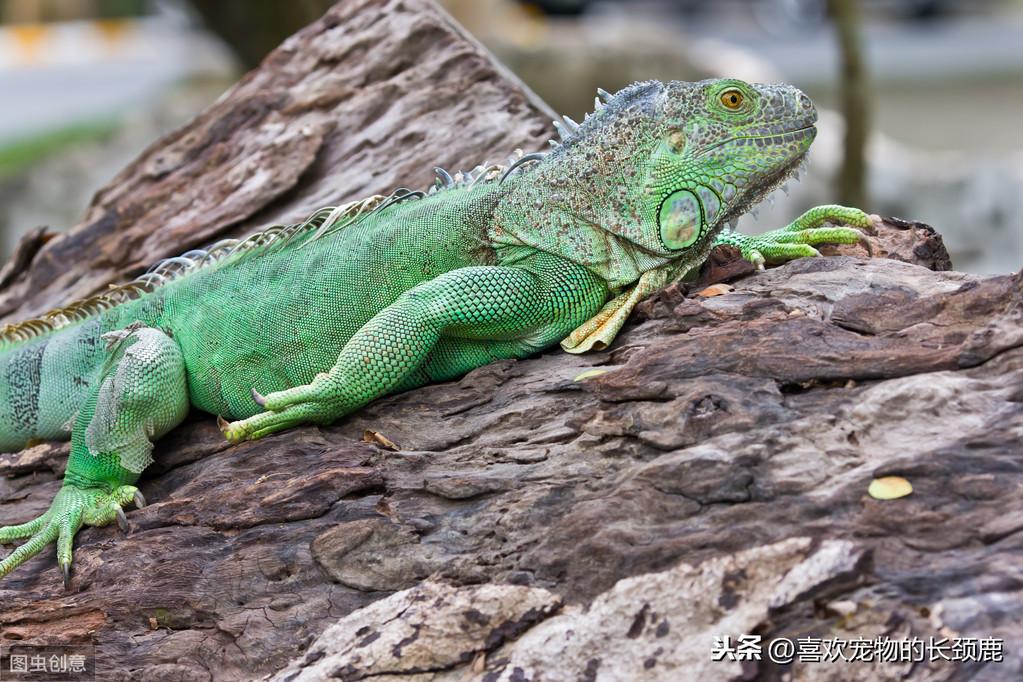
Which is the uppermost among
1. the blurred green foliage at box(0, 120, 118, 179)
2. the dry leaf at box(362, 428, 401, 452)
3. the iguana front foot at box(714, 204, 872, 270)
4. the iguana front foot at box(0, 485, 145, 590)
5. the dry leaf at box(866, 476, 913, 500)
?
the iguana front foot at box(714, 204, 872, 270)

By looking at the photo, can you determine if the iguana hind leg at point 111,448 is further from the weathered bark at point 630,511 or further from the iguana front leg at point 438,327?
the iguana front leg at point 438,327

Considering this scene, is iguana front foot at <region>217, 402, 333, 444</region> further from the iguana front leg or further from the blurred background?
the blurred background

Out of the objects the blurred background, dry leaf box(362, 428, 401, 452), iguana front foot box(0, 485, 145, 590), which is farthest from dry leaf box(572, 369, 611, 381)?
the blurred background

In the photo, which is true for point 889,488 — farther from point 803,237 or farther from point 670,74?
point 670,74

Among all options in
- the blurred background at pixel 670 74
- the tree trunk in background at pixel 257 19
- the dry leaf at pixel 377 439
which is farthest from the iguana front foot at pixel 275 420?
the tree trunk in background at pixel 257 19

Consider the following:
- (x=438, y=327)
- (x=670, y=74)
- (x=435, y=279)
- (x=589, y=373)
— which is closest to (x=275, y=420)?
(x=438, y=327)

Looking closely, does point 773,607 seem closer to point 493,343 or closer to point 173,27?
point 493,343
